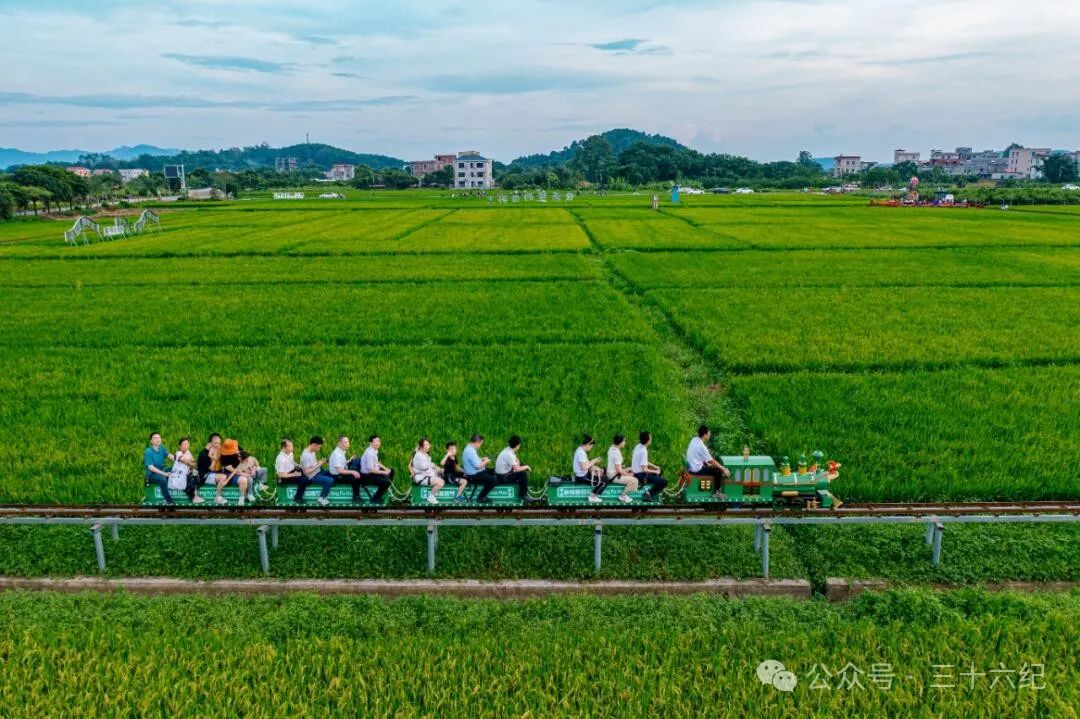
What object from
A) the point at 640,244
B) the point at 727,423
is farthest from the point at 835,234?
the point at 727,423

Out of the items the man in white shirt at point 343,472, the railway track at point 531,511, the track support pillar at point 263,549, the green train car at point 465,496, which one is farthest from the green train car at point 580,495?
the track support pillar at point 263,549

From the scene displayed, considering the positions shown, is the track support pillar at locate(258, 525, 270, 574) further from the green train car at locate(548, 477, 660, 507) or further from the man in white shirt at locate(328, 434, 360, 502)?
the green train car at locate(548, 477, 660, 507)

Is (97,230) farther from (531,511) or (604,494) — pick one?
(604,494)

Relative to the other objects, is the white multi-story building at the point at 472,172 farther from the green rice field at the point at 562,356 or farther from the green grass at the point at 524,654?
the green grass at the point at 524,654

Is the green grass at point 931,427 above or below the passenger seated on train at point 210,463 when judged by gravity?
below

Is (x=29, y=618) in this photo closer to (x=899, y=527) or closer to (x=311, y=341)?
(x=899, y=527)

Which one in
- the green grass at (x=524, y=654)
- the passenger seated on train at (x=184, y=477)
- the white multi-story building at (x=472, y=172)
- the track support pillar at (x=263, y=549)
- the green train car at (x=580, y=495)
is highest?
the white multi-story building at (x=472, y=172)

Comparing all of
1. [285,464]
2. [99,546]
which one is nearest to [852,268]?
[285,464]
